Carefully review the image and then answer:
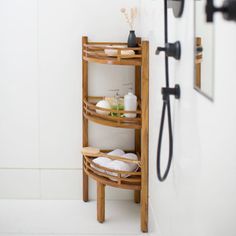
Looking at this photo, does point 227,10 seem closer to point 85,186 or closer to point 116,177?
point 116,177

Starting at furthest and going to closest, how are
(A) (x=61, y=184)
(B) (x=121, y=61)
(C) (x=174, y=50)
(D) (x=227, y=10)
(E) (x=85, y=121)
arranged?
(A) (x=61, y=184) < (E) (x=85, y=121) < (B) (x=121, y=61) < (C) (x=174, y=50) < (D) (x=227, y=10)

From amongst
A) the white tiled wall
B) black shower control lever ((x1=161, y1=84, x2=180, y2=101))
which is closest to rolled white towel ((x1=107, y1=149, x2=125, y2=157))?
the white tiled wall

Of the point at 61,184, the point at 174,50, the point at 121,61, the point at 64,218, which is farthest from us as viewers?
the point at 61,184

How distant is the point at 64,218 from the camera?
2941 millimetres

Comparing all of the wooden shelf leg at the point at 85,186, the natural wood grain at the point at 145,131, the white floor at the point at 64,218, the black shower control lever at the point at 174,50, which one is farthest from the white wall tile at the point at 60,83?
the black shower control lever at the point at 174,50

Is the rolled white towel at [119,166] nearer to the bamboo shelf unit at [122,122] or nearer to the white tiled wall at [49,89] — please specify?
the bamboo shelf unit at [122,122]

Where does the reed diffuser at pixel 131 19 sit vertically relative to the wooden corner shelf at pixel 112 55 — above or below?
above

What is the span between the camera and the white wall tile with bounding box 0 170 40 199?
322cm

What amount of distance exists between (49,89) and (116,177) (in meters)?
0.76

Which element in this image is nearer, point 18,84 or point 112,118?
point 112,118

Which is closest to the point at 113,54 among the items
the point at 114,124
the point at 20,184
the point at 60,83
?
the point at 114,124

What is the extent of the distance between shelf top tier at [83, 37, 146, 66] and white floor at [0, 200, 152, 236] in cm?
93

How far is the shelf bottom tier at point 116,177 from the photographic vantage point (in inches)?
109

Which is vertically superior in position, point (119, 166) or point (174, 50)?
point (174, 50)
